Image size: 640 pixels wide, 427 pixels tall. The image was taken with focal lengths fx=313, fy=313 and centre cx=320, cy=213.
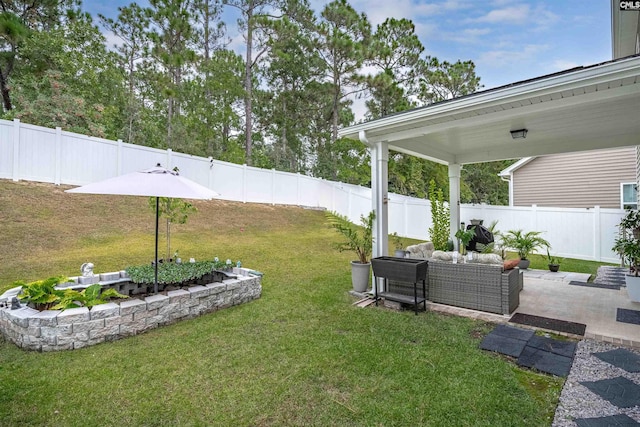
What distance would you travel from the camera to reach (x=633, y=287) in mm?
4480

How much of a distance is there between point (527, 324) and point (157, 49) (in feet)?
56.1

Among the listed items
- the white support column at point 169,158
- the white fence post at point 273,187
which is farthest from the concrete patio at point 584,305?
the white support column at point 169,158

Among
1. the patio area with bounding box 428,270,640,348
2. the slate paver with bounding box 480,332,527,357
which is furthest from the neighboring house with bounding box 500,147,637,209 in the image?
the slate paver with bounding box 480,332,527,357

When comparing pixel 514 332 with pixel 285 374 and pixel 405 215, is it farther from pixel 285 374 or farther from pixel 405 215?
pixel 405 215

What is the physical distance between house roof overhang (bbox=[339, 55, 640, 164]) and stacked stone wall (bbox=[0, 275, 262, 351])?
3554 millimetres

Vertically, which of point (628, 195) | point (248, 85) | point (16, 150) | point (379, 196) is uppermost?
point (248, 85)

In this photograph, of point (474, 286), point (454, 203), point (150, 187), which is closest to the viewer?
point (150, 187)

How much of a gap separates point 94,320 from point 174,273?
3.59 ft

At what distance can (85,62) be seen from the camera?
12.7m

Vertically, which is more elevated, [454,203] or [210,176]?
[210,176]

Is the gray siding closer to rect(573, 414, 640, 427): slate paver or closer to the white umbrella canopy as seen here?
rect(573, 414, 640, 427): slate paver

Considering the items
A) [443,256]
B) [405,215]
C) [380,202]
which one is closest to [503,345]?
[443,256]

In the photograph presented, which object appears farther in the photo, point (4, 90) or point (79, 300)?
point (4, 90)

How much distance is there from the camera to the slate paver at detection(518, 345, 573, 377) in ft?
9.01
